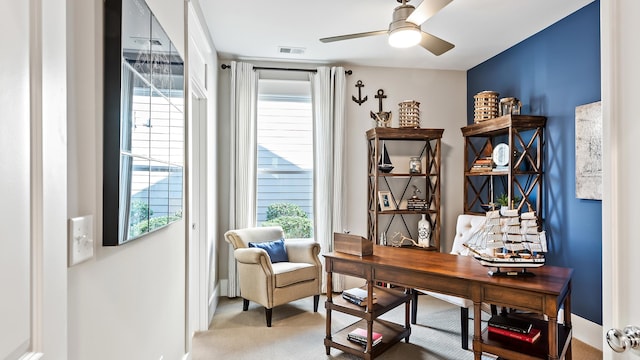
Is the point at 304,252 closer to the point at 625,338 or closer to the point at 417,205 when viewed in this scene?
the point at 417,205

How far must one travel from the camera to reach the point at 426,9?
219 cm

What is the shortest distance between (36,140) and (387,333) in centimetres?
282

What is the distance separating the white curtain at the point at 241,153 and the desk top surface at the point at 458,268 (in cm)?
169

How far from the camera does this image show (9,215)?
0.56m

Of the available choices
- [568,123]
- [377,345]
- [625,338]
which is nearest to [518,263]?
[377,345]

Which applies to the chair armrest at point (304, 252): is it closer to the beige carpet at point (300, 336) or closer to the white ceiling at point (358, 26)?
the beige carpet at point (300, 336)

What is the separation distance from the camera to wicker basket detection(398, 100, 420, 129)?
4215 millimetres

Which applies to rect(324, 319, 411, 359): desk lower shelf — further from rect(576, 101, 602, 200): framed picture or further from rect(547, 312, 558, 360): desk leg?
rect(576, 101, 602, 200): framed picture

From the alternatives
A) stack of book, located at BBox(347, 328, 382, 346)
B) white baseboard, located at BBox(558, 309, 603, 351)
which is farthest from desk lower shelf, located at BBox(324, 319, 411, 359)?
white baseboard, located at BBox(558, 309, 603, 351)

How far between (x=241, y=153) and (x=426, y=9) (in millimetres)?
2580

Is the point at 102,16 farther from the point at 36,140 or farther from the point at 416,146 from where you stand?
the point at 416,146

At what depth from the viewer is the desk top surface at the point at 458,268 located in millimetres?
1945

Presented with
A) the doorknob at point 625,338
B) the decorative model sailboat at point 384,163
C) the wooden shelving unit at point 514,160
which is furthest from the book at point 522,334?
the decorative model sailboat at point 384,163

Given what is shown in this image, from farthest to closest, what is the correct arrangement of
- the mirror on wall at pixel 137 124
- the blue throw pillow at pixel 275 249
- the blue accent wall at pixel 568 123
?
1. the blue throw pillow at pixel 275 249
2. the blue accent wall at pixel 568 123
3. the mirror on wall at pixel 137 124
